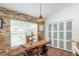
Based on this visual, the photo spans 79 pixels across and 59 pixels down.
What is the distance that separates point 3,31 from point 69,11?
1005 millimetres

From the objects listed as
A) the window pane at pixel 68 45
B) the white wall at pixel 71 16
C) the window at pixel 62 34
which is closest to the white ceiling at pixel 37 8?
the white wall at pixel 71 16

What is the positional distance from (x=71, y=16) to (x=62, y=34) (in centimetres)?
30

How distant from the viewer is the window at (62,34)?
1706 millimetres

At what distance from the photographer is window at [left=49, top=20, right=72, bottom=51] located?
171 cm

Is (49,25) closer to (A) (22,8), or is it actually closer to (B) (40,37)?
(B) (40,37)

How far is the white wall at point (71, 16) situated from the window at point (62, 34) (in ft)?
0.19

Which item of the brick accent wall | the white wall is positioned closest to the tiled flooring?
the white wall

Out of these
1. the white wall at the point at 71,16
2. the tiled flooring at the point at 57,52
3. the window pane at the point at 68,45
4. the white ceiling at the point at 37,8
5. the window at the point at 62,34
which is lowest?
the tiled flooring at the point at 57,52

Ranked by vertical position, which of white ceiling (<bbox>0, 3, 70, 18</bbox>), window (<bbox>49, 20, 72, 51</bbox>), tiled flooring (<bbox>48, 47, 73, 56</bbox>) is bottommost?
tiled flooring (<bbox>48, 47, 73, 56</bbox>)

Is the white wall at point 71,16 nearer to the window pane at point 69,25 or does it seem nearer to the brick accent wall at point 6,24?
the window pane at point 69,25

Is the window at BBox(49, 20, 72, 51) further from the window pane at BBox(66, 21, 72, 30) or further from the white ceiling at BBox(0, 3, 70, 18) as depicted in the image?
the white ceiling at BBox(0, 3, 70, 18)

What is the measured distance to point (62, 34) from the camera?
1734 millimetres

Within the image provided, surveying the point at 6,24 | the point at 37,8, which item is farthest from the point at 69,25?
the point at 6,24

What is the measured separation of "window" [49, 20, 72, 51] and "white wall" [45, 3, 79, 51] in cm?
6
